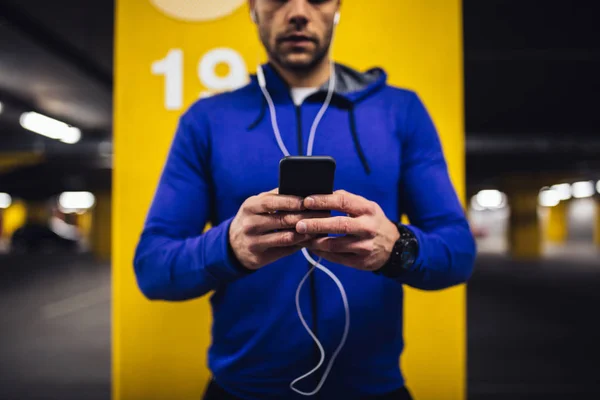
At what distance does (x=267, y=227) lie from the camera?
720 millimetres

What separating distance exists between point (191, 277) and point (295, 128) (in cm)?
42

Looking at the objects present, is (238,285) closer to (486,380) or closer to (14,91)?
(486,380)

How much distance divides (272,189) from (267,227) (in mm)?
237

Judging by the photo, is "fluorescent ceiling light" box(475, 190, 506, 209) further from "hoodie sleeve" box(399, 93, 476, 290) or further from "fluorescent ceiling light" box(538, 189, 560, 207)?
"hoodie sleeve" box(399, 93, 476, 290)

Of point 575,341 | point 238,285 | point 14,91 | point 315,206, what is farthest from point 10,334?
point 575,341

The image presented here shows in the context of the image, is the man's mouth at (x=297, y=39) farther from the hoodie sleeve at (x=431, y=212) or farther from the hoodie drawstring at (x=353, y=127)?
the hoodie sleeve at (x=431, y=212)

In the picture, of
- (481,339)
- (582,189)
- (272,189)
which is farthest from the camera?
(582,189)

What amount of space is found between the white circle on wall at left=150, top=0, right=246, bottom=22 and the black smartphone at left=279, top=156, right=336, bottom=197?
4.57ft

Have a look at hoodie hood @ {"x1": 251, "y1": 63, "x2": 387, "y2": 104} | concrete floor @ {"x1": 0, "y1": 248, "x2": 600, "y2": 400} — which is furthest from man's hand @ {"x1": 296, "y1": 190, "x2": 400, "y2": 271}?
concrete floor @ {"x1": 0, "y1": 248, "x2": 600, "y2": 400}

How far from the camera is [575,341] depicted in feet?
18.1

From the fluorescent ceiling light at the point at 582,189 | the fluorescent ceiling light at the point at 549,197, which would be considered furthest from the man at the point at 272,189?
the fluorescent ceiling light at the point at 549,197

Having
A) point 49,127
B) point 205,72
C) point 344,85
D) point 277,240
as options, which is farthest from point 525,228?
point 277,240

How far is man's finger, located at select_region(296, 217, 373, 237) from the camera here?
0.68 meters

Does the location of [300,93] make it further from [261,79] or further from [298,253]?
[298,253]
